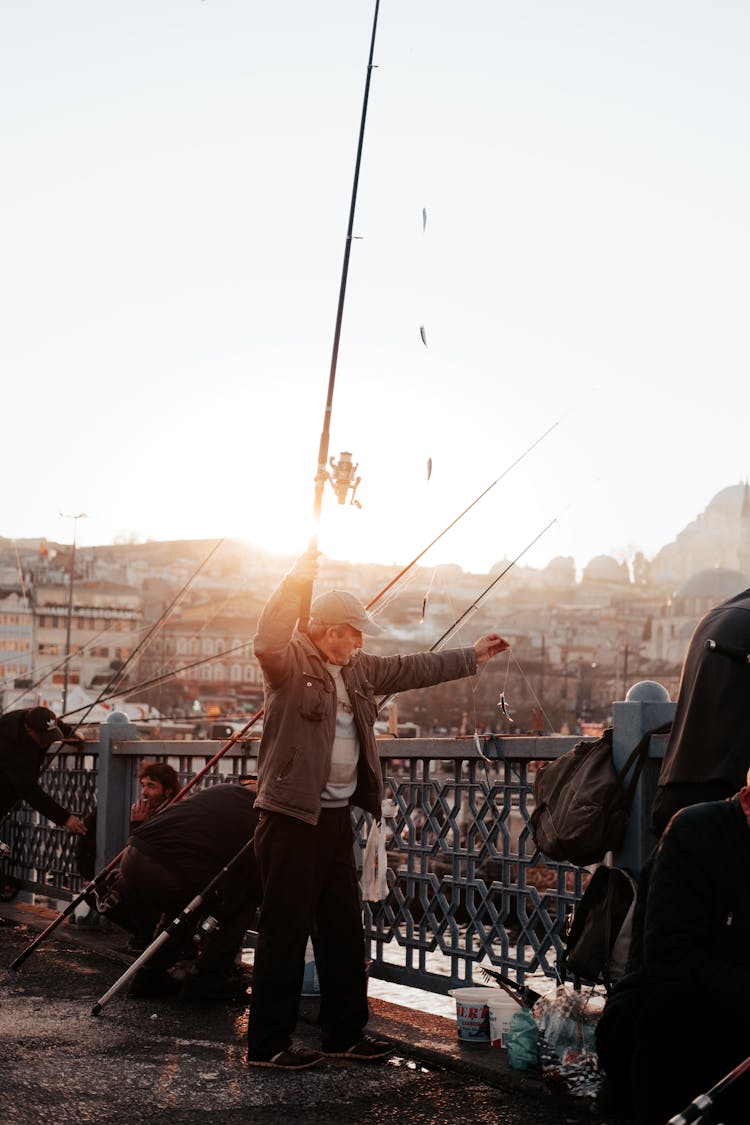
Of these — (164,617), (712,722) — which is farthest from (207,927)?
(164,617)

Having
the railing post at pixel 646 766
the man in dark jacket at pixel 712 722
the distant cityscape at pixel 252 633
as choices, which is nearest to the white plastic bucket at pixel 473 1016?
the railing post at pixel 646 766

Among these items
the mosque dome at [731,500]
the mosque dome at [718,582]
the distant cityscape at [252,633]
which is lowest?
the distant cityscape at [252,633]

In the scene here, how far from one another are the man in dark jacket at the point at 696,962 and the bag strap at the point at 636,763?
49.1 inches

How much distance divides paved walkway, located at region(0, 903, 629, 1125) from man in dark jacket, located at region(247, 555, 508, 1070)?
20 centimetres

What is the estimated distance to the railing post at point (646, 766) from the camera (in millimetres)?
5172

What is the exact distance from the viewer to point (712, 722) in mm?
4504

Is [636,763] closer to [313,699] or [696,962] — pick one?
[313,699]

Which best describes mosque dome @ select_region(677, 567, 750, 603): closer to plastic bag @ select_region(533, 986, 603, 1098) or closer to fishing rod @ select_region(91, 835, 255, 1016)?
fishing rod @ select_region(91, 835, 255, 1016)

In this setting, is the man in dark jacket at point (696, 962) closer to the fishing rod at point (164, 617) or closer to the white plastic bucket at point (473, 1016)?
the white plastic bucket at point (473, 1016)

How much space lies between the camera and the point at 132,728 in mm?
9836

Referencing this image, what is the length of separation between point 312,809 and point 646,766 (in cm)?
120

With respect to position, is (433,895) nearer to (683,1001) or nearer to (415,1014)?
(415,1014)

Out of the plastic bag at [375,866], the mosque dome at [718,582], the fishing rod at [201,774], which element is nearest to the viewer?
the plastic bag at [375,866]

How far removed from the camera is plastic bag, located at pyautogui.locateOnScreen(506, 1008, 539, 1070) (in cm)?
512
